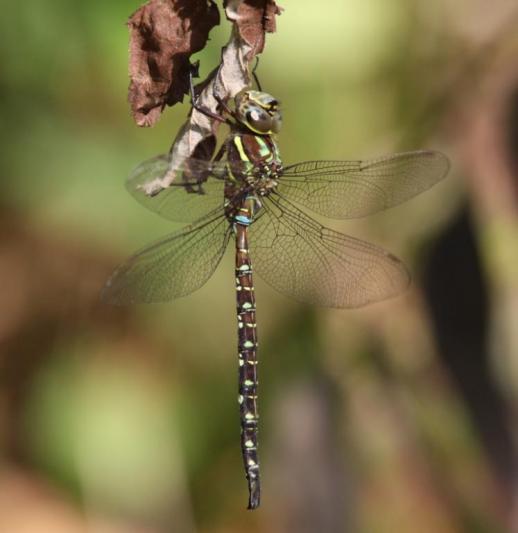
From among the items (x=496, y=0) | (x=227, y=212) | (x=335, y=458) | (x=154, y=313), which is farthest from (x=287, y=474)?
(x=496, y=0)

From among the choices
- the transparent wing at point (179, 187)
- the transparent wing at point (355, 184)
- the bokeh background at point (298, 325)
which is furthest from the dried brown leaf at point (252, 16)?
the bokeh background at point (298, 325)

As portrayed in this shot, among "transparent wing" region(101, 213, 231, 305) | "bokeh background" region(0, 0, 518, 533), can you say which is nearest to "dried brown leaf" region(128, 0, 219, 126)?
"transparent wing" region(101, 213, 231, 305)

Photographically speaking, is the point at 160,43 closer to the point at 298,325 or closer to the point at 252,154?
the point at 252,154

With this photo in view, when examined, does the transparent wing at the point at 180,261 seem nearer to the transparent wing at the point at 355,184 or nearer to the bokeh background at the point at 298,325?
the transparent wing at the point at 355,184

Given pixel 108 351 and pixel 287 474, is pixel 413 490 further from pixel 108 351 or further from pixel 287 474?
pixel 108 351

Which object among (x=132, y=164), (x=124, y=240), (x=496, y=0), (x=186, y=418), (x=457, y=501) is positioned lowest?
(x=457, y=501)

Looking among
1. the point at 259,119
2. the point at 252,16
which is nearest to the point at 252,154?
the point at 259,119
